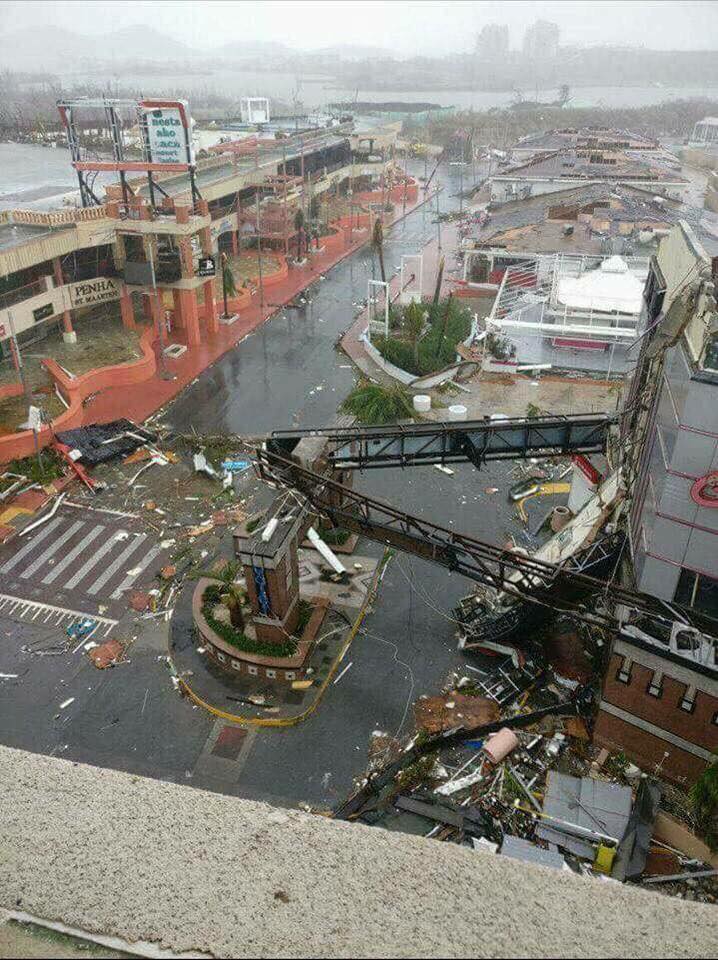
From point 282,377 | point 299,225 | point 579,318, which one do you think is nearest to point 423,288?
point 299,225

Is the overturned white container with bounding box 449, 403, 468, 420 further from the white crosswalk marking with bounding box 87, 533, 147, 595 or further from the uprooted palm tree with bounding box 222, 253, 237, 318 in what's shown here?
the uprooted palm tree with bounding box 222, 253, 237, 318

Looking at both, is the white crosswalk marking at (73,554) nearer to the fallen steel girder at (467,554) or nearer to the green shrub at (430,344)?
the fallen steel girder at (467,554)

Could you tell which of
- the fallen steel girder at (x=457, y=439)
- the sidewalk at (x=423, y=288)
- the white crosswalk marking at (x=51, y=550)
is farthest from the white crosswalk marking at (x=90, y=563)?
the sidewalk at (x=423, y=288)

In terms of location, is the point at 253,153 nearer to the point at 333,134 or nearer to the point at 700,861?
the point at 333,134

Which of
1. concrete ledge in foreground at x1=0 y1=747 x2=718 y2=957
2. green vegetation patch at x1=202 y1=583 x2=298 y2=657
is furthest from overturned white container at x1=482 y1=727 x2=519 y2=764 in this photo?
concrete ledge in foreground at x1=0 y1=747 x2=718 y2=957

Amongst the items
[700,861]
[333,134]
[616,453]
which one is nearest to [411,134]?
[333,134]
